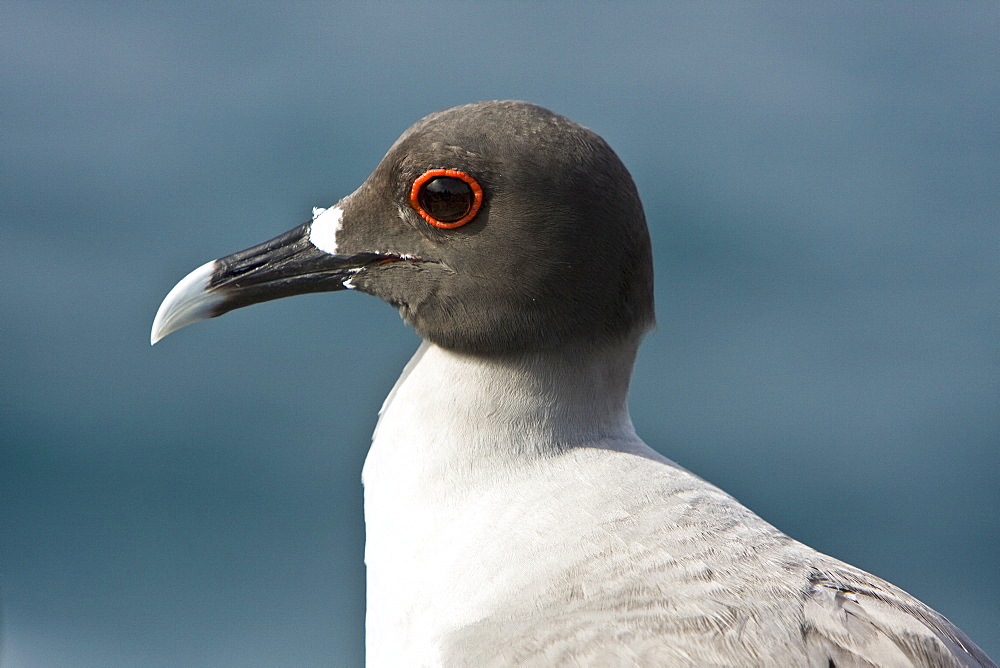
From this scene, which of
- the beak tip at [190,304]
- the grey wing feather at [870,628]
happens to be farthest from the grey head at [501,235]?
the grey wing feather at [870,628]

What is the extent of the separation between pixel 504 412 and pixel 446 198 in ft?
1.49

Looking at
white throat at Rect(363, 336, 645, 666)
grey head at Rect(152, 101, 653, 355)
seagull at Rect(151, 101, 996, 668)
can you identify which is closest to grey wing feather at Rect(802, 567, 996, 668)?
seagull at Rect(151, 101, 996, 668)

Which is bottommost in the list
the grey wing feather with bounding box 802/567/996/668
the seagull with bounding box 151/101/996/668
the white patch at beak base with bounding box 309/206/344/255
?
the grey wing feather with bounding box 802/567/996/668

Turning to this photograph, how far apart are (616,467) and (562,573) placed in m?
0.29

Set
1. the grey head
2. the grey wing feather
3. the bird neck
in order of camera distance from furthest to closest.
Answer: the bird neck
the grey head
the grey wing feather

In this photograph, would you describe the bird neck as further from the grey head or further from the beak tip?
the beak tip

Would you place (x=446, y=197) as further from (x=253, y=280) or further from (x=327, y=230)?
(x=253, y=280)

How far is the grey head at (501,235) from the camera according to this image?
205 centimetres

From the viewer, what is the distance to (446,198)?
211 cm

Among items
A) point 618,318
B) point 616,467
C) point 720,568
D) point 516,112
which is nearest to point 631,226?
point 618,318

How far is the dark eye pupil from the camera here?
6.83ft

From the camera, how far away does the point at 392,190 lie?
2.18 meters

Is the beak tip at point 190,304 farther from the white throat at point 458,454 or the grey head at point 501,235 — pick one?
the white throat at point 458,454

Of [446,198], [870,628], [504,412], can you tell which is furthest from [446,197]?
[870,628]
